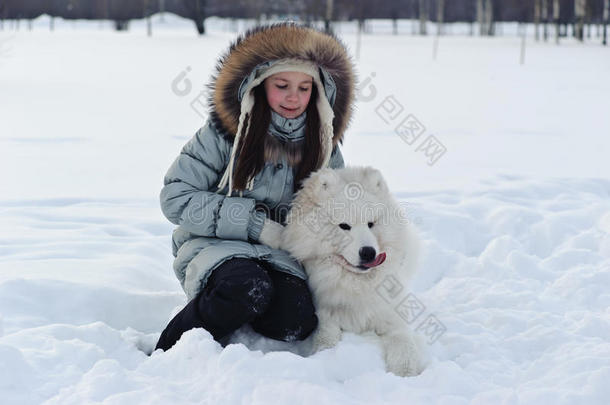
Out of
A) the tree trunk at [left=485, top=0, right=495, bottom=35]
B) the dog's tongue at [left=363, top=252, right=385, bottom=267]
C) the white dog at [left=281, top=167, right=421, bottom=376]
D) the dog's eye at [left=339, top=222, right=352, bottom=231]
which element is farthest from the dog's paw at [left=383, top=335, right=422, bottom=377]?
the tree trunk at [left=485, top=0, right=495, bottom=35]

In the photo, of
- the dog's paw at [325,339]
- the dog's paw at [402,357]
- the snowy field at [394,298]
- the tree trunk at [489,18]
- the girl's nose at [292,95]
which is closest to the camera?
the snowy field at [394,298]

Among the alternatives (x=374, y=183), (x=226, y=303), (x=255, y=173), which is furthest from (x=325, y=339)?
(x=255, y=173)

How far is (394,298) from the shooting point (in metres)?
2.77

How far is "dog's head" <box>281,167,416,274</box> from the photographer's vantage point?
257 centimetres

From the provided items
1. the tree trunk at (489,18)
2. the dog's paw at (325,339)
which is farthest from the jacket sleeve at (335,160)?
the tree trunk at (489,18)

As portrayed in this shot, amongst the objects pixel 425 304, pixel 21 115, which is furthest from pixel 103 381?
pixel 21 115

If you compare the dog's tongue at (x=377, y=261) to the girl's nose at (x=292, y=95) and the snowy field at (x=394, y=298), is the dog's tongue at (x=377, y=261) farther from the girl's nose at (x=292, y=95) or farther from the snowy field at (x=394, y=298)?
the girl's nose at (x=292, y=95)

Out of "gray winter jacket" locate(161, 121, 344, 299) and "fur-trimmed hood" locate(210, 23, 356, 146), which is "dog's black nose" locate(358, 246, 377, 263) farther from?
"fur-trimmed hood" locate(210, 23, 356, 146)

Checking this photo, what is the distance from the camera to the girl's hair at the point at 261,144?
109 inches

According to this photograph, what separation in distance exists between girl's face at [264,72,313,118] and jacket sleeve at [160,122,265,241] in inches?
12.6

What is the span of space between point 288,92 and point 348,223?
63 centimetres

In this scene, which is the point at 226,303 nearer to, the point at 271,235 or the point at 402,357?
the point at 271,235

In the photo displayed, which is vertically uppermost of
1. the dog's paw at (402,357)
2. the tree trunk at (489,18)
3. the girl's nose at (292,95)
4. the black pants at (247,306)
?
the tree trunk at (489,18)

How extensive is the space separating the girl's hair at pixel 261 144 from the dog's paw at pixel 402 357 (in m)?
0.81
